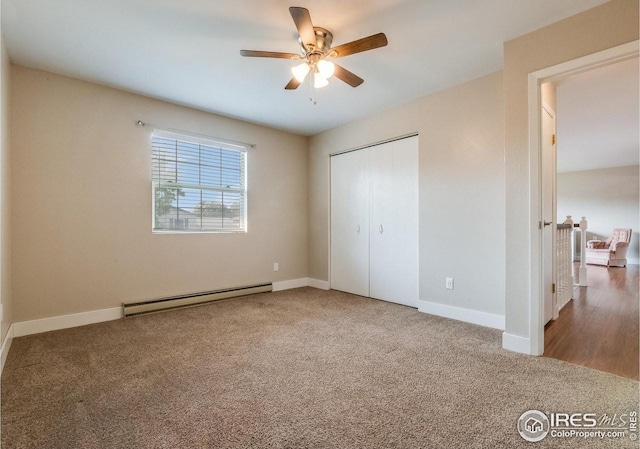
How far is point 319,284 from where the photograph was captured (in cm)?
494

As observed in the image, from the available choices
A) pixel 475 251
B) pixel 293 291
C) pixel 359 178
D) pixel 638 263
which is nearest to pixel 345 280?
pixel 293 291

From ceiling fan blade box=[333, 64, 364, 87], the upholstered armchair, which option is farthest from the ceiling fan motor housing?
the upholstered armchair

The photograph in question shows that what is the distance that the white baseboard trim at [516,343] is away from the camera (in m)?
2.37

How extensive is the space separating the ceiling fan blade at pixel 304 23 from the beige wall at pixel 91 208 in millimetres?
2385

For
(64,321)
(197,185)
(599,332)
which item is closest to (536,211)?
(599,332)

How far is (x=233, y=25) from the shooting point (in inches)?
89.4

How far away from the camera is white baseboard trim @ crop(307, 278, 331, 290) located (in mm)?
4825

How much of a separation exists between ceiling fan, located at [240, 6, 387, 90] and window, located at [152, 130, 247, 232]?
1.98 metres

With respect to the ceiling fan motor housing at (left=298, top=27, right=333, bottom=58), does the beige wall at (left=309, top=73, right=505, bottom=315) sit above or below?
below

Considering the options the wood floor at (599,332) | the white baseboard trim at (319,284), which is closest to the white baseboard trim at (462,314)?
the wood floor at (599,332)

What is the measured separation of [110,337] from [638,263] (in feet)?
37.1

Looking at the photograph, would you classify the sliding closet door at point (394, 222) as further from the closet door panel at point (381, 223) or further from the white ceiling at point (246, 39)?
the white ceiling at point (246, 39)

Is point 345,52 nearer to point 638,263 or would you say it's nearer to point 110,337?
point 110,337

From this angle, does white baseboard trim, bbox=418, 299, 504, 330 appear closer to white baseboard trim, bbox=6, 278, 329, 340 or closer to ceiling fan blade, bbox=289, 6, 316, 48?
ceiling fan blade, bbox=289, 6, 316, 48
